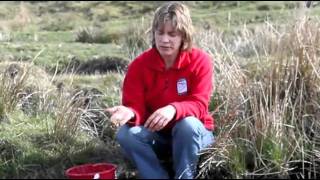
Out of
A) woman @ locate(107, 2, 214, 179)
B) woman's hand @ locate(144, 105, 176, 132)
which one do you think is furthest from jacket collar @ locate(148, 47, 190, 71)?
woman's hand @ locate(144, 105, 176, 132)

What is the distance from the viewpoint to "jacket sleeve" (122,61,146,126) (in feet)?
16.1

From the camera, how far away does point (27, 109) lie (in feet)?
19.5

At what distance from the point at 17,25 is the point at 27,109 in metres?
7.62

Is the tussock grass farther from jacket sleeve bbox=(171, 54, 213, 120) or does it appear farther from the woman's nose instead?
the woman's nose

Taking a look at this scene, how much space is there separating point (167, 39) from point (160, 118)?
0.59 metres

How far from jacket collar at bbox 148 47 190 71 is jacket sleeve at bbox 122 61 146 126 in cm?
11

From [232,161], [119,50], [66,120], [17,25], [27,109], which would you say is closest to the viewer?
[232,161]

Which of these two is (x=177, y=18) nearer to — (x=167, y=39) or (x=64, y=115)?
(x=167, y=39)

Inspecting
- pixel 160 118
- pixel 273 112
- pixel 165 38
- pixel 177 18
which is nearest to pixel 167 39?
pixel 165 38

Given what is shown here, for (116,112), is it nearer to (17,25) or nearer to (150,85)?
A: (150,85)

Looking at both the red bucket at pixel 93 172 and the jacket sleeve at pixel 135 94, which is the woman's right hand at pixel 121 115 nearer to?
the jacket sleeve at pixel 135 94

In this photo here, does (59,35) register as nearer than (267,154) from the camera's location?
No

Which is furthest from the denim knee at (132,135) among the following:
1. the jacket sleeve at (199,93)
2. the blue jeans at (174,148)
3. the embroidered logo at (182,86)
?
the embroidered logo at (182,86)

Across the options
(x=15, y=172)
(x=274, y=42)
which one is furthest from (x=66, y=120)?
(x=274, y=42)
